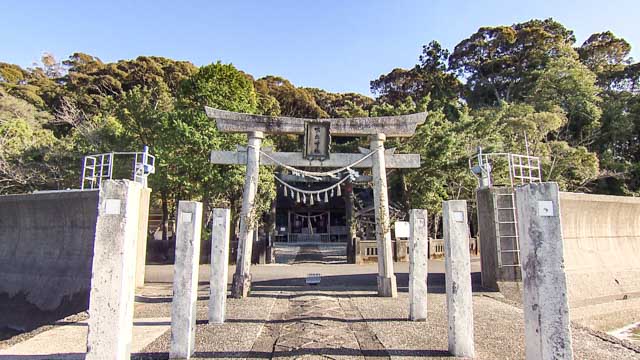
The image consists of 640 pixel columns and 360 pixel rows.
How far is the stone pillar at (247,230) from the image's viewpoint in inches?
307

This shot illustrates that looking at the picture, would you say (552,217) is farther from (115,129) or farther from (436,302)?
(115,129)

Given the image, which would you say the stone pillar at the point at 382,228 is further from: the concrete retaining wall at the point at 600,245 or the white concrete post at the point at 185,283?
the white concrete post at the point at 185,283

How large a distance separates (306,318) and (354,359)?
6.34ft

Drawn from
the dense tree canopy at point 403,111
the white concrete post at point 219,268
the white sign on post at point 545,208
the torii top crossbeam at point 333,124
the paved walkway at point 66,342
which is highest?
the dense tree canopy at point 403,111

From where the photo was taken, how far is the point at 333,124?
27.2ft

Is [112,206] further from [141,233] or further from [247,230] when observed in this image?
[141,233]

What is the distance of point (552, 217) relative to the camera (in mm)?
3238

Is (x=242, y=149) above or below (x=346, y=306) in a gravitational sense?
above

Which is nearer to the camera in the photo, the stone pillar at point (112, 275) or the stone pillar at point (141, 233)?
the stone pillar at point (112, 275)

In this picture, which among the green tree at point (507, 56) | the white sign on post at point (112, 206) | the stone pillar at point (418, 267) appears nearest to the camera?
the white sign on post at point (112, 206)

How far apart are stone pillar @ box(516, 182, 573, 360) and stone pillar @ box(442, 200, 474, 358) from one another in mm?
982

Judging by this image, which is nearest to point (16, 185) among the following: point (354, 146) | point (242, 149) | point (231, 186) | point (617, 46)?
point (231, 186)

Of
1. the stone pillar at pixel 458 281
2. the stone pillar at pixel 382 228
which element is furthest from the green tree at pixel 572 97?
the stone pillar at pixel 458 281

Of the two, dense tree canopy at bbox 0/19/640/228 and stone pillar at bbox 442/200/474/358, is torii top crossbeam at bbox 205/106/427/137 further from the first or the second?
stone pillar at bbox 442/200/474/358
